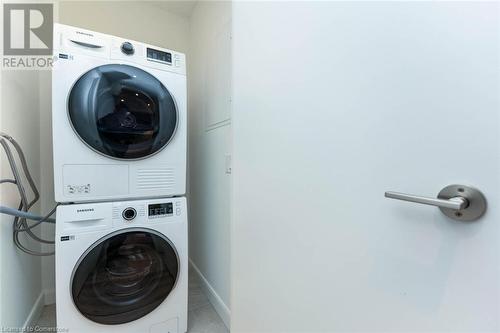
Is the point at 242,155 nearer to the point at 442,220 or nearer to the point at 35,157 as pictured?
the point at 442,220

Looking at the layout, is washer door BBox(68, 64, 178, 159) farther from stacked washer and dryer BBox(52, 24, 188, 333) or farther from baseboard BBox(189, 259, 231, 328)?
baseboard BBox(189, 259, 231, 328)

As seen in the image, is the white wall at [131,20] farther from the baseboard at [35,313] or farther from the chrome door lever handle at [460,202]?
the chrome door lever handle at [460,202]

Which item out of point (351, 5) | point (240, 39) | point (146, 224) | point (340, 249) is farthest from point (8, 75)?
point (340, 249)

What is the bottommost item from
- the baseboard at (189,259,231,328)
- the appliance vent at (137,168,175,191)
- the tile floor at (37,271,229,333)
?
the tile floor at (37,271,229,333)

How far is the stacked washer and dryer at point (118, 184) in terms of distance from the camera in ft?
3.43

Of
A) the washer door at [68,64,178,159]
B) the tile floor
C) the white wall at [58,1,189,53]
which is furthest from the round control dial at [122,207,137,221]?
the white wall at [58,1,189,53]

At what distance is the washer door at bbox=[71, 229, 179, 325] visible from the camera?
108 cm

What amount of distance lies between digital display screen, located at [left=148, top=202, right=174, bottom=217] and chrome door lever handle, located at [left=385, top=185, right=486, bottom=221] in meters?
1.10

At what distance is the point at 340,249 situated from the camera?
0.67 metres

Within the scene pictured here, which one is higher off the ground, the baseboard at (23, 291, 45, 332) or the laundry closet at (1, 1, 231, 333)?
the laundry closet at (1, 1, 231, 333)

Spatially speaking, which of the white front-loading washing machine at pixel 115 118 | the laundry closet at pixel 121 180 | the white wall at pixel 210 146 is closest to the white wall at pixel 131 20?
the laundry closet at pixel 121 180

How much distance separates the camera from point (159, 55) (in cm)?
127

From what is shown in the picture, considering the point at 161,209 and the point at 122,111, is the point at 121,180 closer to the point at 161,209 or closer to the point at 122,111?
the point at 161,209

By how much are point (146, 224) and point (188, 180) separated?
35.6 inches
